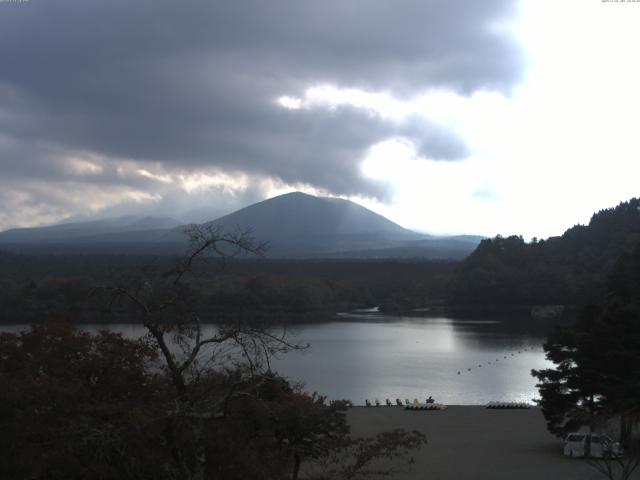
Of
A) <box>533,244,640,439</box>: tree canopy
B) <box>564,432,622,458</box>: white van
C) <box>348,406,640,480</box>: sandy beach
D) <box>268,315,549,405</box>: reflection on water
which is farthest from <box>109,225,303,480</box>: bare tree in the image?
<box>268,315,549,405</box>: reflection on water

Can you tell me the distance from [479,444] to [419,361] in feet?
40.0

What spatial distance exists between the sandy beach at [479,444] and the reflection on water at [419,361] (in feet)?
6.45

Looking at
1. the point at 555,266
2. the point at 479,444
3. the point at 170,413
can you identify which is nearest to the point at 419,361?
the point at 479,444

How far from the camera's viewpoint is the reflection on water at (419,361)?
53.3 feet

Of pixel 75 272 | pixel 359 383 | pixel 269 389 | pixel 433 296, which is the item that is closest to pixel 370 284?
pixel 433 296

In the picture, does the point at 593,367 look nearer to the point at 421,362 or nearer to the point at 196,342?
the point at 196,342

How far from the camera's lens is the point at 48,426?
3568 millimetres

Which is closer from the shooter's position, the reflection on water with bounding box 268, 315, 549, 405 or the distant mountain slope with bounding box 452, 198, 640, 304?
the reflection on water with bounding box 268, 315, 549, 405

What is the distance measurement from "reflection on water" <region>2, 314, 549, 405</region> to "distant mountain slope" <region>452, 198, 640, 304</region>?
10.5m

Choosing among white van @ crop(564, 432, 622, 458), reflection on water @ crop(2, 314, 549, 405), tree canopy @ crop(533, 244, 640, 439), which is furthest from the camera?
reflection on water @ crop(2, 314, 549, 405)

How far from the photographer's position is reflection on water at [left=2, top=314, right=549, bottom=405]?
16250 millimetres

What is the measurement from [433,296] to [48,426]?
153 feet

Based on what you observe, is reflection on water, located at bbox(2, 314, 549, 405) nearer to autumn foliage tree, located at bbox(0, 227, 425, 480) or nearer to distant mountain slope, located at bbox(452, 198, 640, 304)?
autumn foliage tree, located at bbox(0, 227, 425, 480)

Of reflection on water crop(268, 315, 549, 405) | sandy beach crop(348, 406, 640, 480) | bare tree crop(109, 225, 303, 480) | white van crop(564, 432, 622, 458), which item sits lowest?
reflection on water crop(268, 315, 549, 405)
